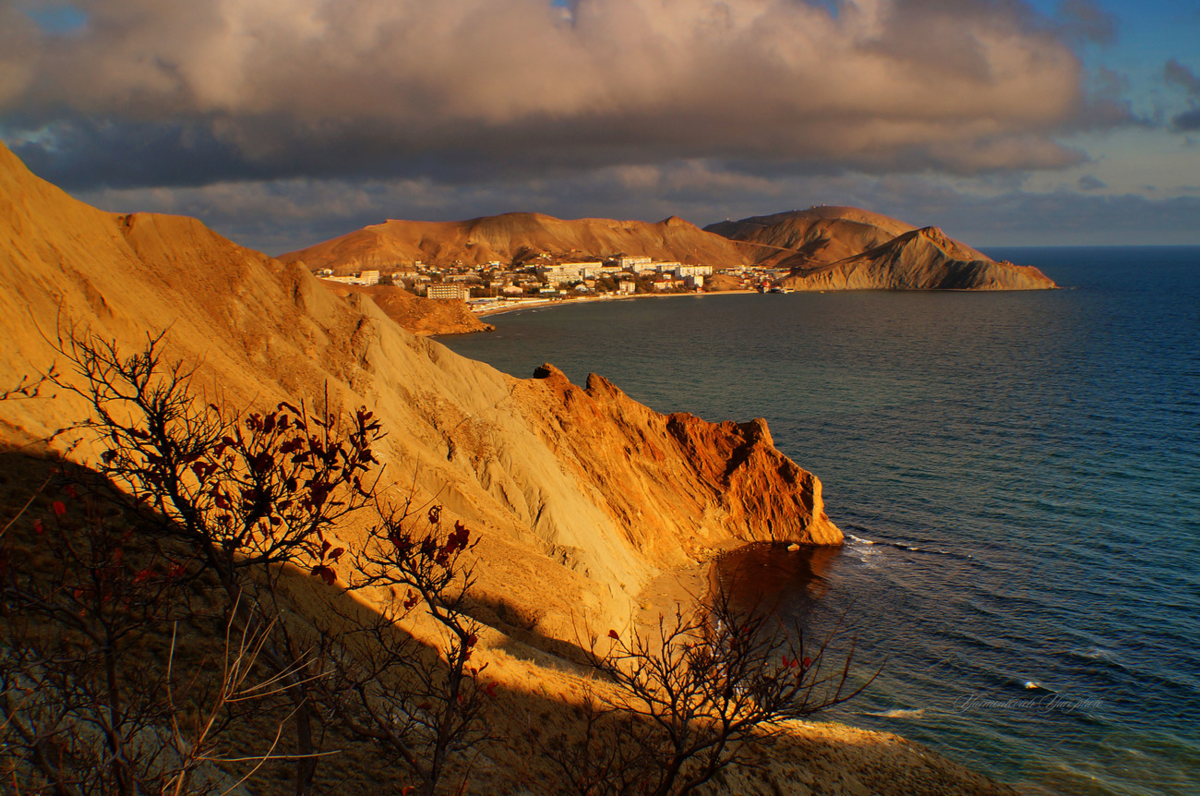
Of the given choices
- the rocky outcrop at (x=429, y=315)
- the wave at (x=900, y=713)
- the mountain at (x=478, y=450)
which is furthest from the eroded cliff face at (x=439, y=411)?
the rocky outcrop at (x=429, y=315)

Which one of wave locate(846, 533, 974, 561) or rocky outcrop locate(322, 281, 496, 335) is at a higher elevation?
rocky outcrop locate(322, 281, 496, 335)

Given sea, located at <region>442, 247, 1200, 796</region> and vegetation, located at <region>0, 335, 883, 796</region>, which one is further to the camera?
sea, located at <region>442, 247, 1200, 796</region>

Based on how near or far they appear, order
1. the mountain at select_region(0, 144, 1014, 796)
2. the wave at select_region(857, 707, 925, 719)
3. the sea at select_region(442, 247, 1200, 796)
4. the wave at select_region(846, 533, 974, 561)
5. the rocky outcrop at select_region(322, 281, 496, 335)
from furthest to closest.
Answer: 1. the rocky outcrop at select_region(322, 281, 496, 335)
2. the wave at select_region(846, 533, 974, 561)
3. the wave at select_region(857, 707, 925, 719)
4. the sea at select_region(442, 247, 1200, 796)
5. the mountain at select_region(0, 144, 1014, 796)

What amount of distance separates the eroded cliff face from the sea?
5.26 metres

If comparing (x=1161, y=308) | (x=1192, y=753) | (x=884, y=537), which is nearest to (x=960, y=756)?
(x=1192, y=753)

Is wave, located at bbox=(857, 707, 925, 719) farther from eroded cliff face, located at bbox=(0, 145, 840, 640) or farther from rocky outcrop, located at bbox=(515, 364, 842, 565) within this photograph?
rocky outcrop, located at bbox=(515, 364, 842, 565)

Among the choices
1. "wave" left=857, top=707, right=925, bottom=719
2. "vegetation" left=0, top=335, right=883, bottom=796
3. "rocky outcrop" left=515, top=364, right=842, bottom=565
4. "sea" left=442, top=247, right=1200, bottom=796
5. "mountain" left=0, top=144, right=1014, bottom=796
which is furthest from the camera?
"rocky outcrop" left=515, top=364, right=842, bottom=565

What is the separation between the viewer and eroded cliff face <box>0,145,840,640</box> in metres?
24.1

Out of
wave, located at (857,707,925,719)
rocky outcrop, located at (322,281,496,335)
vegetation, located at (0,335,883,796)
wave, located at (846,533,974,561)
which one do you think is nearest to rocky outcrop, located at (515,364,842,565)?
wave, located at (846,533,974,561)

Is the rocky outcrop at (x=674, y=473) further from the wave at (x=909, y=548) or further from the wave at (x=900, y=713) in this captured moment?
the wave at (x=900, y=713)

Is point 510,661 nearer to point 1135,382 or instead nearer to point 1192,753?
point 1192,753

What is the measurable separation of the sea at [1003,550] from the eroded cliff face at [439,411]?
5255mm

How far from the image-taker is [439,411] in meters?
34.6

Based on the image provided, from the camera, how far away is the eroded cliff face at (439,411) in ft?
79.2
